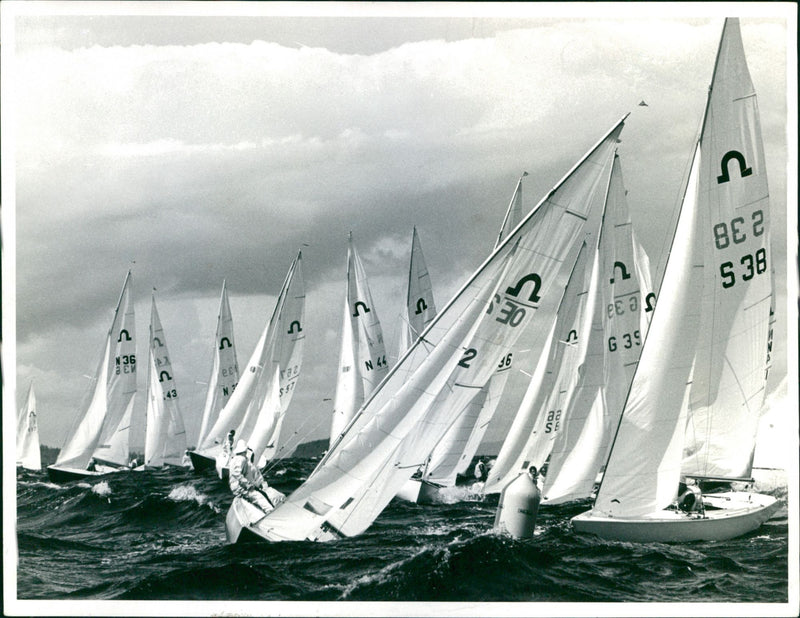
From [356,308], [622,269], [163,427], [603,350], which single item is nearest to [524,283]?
[622,269]

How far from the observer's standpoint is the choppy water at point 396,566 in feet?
30.9

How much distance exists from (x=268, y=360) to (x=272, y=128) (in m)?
9.14

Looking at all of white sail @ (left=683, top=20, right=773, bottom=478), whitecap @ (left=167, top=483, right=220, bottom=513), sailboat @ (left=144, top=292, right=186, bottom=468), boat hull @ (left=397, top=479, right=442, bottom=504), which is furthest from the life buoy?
sailboat @ (left=144, top=292, right=186, bottom=468)

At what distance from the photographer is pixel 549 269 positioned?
31.2ft

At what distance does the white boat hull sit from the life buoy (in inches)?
5.8

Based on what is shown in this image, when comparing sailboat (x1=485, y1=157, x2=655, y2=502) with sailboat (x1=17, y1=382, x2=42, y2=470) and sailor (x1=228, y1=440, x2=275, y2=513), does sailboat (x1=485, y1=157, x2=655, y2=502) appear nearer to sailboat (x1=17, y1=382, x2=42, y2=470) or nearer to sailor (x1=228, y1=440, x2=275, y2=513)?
sailor (x1=228, y1=440, x2=275, y2=513)

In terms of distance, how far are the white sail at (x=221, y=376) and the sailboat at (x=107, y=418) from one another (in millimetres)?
1269

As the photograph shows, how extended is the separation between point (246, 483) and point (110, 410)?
24.0ft

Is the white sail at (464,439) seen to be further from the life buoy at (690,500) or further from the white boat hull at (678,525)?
the white boat hull at (678,525)

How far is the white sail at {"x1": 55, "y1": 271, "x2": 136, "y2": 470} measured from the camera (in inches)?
581

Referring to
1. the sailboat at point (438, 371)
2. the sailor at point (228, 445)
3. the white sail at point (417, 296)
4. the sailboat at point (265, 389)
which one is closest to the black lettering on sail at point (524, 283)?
the sailboat at point (438, 371)

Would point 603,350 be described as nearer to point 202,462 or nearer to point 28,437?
point 28,437

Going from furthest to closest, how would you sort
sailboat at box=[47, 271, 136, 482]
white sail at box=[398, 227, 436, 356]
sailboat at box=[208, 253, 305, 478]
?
1. sailboat at box=[208, 253, 305, 478]
2. sailboat at box=[47, 271, 136, 482]
3. white sail at box=[398, 227, 436, 356]

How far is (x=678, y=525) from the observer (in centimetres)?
1047
